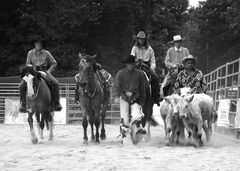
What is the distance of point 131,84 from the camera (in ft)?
41.1

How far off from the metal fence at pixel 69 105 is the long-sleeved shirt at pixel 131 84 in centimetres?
1370

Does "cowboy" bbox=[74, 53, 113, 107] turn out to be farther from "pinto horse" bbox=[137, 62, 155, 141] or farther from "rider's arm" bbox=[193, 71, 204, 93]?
"rider's arm" bbox=[193, 71, 204, 93]

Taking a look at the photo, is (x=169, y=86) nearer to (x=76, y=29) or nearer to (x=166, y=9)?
(x=76, y=29)

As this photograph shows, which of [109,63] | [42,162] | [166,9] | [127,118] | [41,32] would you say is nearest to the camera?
[42,162]

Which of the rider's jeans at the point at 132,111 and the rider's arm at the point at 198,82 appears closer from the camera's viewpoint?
the rider's jeans at the point at 132,111

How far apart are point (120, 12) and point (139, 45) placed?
23401 millimetres

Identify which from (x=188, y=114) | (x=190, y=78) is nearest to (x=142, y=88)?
(x=190, y=78)

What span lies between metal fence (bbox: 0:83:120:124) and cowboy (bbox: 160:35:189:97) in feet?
40.9

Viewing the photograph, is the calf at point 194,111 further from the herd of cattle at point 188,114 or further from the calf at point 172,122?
the calf at point 172,122

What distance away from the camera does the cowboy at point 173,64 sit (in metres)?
13.4

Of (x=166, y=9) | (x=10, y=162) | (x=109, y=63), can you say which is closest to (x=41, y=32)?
(x=109, y=63)

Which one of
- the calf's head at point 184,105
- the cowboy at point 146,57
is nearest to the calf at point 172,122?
the calf's head at point 184,105

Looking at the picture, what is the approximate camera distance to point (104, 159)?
9070mm

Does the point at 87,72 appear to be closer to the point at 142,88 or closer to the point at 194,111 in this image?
the point at 142,88
